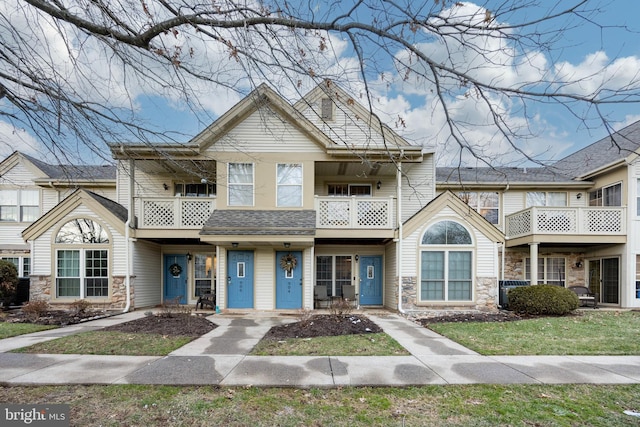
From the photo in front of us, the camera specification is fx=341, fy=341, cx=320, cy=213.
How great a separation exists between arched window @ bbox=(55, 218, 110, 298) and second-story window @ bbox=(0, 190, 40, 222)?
5.93 m

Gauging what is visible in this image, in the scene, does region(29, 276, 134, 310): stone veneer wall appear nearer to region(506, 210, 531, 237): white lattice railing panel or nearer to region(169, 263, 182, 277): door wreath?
region(169, 263, 182, 277): door wreath

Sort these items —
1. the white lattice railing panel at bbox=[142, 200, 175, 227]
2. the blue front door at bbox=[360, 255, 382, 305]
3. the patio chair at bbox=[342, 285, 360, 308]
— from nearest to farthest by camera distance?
1. the white lattice railing panel at bbox=[142, 200, 175, 227]
2. the patio chair at bbox=[342, 285, 360, 308]
3. the blue front door at bbox=[360, 255, 382, 305]

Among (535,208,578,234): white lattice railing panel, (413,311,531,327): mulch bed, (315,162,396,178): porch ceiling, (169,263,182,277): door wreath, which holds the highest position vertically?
(315,162,396,178): porch ceiling

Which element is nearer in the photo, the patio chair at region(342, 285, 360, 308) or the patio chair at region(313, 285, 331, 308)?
the patio chair at region(313, 285, 331, 308)

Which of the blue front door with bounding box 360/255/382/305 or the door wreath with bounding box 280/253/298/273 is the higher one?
the door wreath with bounding box 280/253/298/273

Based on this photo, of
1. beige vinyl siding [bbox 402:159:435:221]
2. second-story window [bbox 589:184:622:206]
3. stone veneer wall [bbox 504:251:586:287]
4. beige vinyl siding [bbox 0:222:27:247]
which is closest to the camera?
second-story window [bbox 589:184:622:206]

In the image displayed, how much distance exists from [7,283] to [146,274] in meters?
4.91

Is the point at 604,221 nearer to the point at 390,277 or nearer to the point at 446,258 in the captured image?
the point at 446,258

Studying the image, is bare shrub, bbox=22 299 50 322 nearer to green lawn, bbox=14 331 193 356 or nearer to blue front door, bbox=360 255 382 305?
green lawn, bbox=14 331 193 356

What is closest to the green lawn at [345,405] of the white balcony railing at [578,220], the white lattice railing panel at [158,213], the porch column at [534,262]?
the white lattice railing panel at [158,213]

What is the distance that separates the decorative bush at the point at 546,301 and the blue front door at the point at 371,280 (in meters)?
5.01

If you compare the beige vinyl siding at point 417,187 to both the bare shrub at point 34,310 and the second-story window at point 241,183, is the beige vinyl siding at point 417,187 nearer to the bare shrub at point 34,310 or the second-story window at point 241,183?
the second-story window at point 241,183

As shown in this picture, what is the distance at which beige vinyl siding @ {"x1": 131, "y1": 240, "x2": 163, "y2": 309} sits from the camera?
41.0 ft

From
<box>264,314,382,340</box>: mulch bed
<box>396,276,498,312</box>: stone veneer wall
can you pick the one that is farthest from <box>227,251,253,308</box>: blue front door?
<box>396,276,498,312</box>: stone veneer wall
